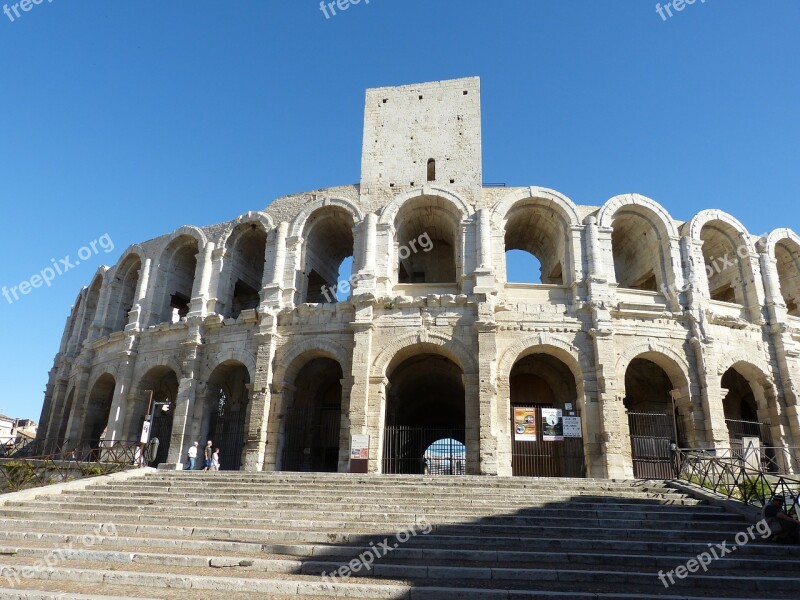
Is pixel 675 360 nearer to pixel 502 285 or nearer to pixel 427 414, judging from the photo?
pixel 502 285

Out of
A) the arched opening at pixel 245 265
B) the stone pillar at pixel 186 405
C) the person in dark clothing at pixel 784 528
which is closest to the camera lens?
the person in dark clothing at pixel 784 528

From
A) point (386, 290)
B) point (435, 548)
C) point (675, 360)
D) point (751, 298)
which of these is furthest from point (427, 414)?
point (435, 548)

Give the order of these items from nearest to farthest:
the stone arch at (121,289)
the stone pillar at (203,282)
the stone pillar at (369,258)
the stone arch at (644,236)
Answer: the stone pillar at (369,258)
the stone arch at (644,236)
the stone pillar at (203,282)
the stone arch at (121,289)

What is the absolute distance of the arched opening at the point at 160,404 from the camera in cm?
1978

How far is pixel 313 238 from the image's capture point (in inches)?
791

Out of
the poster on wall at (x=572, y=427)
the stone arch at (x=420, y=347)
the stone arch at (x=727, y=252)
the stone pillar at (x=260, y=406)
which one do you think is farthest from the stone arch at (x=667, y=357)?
the stone pillar at (x=260, y=406)

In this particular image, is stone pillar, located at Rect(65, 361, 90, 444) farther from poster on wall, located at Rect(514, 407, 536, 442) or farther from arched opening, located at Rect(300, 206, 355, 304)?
poster on wall, located at Rect(514, 407, 536, 442)

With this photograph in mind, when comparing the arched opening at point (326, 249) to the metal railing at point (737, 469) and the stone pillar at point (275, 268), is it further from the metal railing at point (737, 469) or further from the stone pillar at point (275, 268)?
the metal railing at point (737, 469)

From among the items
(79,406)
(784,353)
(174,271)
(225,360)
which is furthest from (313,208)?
(784,353)

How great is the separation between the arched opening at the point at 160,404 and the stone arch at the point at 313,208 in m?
7.14

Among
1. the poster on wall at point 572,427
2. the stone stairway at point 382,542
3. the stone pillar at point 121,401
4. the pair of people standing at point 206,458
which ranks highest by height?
the stone pillar at point 121,401

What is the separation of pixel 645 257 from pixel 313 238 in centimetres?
1219

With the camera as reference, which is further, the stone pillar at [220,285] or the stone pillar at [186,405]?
the stone pillar at [220,285]

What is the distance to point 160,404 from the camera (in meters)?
18.6
